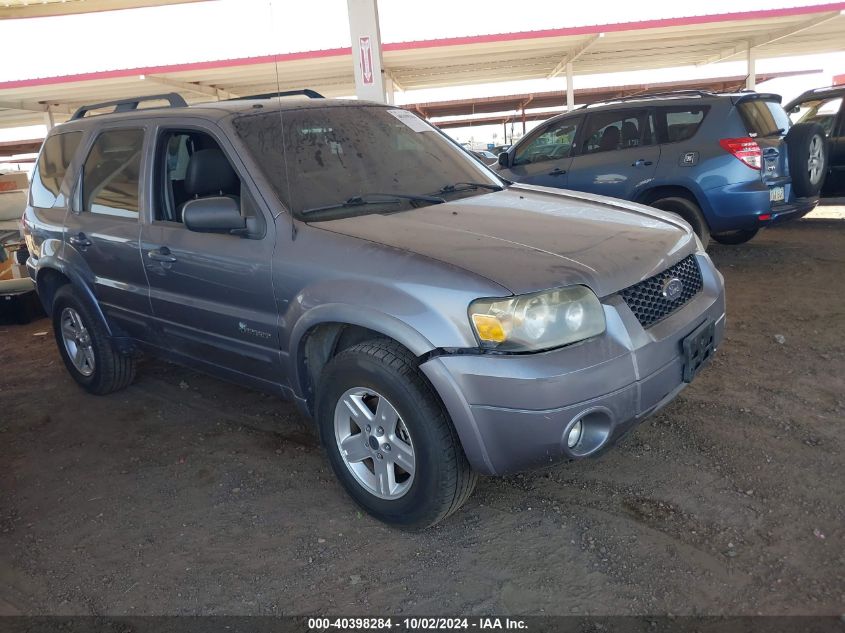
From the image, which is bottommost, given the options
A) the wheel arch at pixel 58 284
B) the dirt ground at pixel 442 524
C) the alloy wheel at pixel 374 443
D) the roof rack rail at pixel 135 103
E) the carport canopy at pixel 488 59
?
the dirt ground at pixel 442 524

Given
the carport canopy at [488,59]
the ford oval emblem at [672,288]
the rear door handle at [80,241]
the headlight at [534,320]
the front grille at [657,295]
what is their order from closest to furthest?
the headlight at [534,320] → the front grille at [657,295] → the ford oval emblem at [672,288] → the rear door handle at [80,241] → the carport canopy at [488,59]

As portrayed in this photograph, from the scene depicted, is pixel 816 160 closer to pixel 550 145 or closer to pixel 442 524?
pixel 550 145

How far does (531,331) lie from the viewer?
99.1 inches

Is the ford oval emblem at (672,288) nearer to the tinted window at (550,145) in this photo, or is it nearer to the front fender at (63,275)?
the front fender at (63,275)

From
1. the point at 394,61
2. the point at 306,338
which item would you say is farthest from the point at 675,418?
the point at 394,61

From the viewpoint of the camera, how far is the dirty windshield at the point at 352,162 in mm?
3270

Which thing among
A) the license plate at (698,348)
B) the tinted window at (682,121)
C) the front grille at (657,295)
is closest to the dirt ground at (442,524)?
the license plate at (698,348)

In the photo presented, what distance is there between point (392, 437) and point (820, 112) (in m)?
9.06

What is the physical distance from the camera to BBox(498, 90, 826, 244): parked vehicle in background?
6711mm

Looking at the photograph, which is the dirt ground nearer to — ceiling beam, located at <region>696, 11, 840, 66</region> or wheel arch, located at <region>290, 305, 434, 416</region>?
wheel arch, located at <region>290, 305, 434, 416</region>

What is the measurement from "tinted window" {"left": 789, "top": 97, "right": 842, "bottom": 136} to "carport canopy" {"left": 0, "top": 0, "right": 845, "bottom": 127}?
611 cm

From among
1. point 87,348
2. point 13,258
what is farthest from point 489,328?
point 13,258

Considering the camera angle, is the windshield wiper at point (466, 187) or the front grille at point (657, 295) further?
the windshield wiper at point (466, 187)

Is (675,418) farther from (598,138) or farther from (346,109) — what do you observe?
(598,138)
